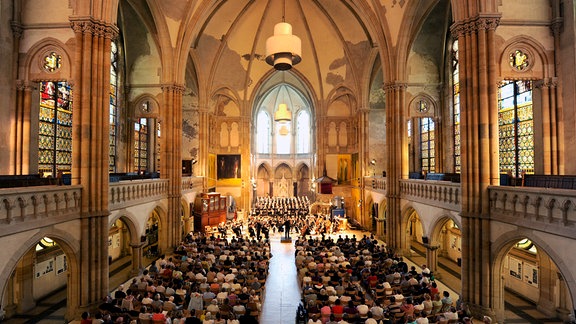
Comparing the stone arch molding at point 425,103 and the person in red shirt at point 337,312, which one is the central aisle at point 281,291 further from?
the stone arch molding at point 425,103

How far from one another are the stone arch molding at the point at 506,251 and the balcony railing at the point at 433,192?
7.94ft

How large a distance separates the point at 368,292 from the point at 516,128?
10.9 metres

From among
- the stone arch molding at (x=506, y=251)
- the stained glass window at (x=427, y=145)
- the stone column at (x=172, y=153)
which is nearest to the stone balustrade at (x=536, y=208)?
the stone arch molding at (x=506, y=251)

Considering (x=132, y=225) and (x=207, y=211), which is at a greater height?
(x=132, y=225)

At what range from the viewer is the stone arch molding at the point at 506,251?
884 centimetres

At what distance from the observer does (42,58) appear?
13727 millimetres

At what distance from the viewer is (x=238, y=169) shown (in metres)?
37.2

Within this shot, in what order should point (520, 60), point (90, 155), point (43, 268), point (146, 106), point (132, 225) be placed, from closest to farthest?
point (90, 155), point (520, 60), point (43, 268), point (132, 225), point (146, 106)

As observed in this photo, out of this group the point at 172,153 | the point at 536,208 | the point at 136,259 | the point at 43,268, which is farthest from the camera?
the point at 172,153

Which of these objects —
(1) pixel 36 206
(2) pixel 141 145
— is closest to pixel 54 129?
(1) pixel 36 206

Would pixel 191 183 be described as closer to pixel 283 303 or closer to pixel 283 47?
pixel 283 47

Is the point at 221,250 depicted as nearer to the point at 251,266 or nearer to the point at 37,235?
the point at 251,266

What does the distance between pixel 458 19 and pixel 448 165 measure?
41.7 feet

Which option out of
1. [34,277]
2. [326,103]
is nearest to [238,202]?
[326,103]
